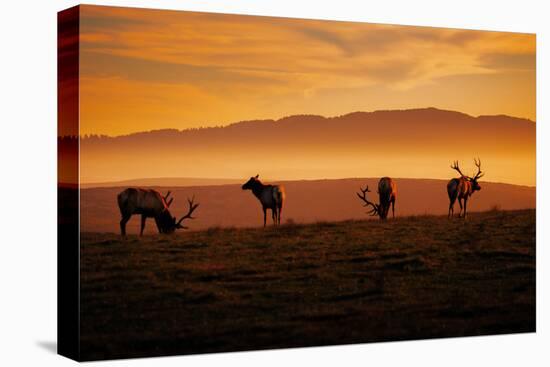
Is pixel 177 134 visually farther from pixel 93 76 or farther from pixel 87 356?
pixel 87 356

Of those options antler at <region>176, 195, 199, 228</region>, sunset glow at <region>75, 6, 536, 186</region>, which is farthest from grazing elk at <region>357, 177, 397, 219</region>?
antler at <region>176, 195, 199, 228</region>

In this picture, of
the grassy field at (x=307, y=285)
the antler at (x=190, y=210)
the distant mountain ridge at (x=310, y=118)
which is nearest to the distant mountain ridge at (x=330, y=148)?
the distant mountain ridge at (x=310, y=118)

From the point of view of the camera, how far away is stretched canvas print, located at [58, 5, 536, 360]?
43.3ft

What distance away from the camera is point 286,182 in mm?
14125

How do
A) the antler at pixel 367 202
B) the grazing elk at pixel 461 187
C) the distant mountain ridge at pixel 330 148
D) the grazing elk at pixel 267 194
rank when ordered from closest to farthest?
the distant mountain ridge at pixel 330 148
the grazing elk at pixel 267 194
the antler at pixel 367 202
the grazing elk at pixel 461 187

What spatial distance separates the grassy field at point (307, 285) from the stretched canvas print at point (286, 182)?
2cm

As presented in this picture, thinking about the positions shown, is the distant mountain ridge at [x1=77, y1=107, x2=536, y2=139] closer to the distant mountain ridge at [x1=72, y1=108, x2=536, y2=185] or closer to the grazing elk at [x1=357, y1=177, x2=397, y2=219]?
the distant mountain ridge at [x1=72, y1=108, x2=536, y2=185]

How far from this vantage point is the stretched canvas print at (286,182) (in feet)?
43.3

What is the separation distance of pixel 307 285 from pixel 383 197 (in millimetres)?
1341

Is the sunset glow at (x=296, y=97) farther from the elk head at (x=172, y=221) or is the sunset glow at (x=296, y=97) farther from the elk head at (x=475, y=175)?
the elk head at (x=172, y=221)

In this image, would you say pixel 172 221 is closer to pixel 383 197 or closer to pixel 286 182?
pixel 286 182

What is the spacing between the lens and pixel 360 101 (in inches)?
569

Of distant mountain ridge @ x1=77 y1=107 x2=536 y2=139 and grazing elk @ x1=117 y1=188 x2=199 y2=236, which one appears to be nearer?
grazing elk @ x1=117 y1=188 x2=199 y2=236

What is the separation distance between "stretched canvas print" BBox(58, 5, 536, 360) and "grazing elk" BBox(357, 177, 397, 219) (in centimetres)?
3
